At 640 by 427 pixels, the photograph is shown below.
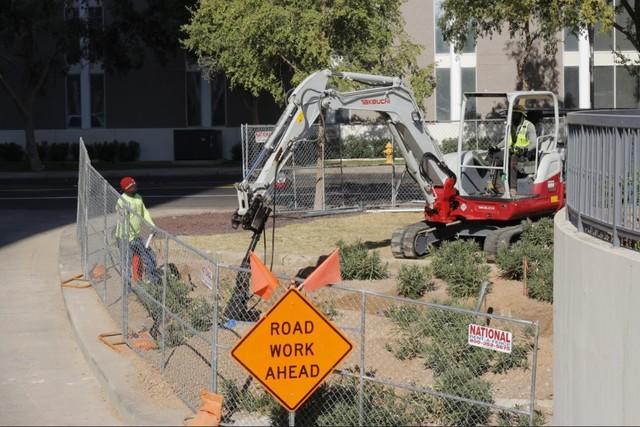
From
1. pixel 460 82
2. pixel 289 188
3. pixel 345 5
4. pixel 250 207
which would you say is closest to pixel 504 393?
pixel 250 207

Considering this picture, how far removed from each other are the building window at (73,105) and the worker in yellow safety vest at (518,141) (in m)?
31.1

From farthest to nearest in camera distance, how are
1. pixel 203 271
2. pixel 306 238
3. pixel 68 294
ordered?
pixel 306 238 → pixel 68 294 → pixel 203 271

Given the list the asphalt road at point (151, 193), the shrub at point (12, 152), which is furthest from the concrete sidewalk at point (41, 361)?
the shrub at point (12, 152)

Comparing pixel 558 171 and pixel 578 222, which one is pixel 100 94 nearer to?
pixel 558 171

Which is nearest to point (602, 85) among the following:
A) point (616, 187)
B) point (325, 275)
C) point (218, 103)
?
point (218, 103)

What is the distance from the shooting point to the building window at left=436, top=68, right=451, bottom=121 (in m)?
43.5

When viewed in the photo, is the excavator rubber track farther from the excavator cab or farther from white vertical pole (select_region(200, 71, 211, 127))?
white vertical pole (select_region(200, 71, 211, 127))

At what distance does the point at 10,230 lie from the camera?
76.8 ft

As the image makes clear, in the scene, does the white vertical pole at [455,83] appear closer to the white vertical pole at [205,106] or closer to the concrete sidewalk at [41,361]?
the white vertical pole at [205,106]

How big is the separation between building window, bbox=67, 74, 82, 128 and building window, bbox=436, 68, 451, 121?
589 inches

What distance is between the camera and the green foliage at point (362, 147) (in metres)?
35.7

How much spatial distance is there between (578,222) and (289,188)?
54.6 feet

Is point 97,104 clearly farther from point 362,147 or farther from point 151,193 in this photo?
point 151,193

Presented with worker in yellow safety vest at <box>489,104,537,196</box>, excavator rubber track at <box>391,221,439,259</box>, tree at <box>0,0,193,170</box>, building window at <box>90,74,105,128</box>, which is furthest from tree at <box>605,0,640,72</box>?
building window at <box>90,74,105,128</box>
